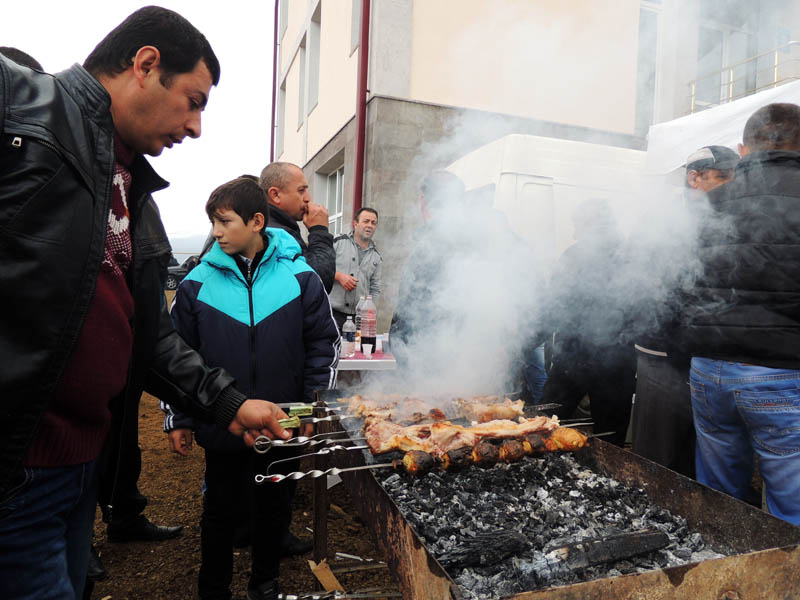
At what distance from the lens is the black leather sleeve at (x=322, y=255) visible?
4074mm

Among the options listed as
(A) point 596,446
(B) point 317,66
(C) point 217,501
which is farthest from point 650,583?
(B) point 317,66

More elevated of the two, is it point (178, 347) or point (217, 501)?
point (178, 347)

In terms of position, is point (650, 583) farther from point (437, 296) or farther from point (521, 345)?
point (521, 345)

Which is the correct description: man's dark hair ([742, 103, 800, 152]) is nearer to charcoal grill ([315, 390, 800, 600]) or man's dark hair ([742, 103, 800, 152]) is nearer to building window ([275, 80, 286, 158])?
charcoal grill ([315, 390, 800, 600])

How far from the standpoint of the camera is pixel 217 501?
2.65 m

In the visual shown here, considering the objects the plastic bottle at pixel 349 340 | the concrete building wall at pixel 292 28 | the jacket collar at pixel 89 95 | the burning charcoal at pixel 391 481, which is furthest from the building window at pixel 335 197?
the jacket collar at pixel 89 95

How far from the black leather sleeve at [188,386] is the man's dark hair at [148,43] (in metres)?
0.99

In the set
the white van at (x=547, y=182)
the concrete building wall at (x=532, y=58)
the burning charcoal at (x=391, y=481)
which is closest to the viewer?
the burning charcoal at (x=391, y=481)

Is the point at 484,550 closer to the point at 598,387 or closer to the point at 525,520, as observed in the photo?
the point at 525,520

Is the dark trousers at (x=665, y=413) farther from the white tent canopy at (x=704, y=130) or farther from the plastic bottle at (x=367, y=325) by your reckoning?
the plastic bottle at (x=367, y=325)

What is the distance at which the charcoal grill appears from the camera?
135 cm

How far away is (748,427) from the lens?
2.55 m

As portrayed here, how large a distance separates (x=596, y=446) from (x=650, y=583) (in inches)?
50.7

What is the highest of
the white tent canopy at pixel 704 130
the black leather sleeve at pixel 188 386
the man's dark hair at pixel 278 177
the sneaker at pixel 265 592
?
the white tent canopy at pixel 704 130
